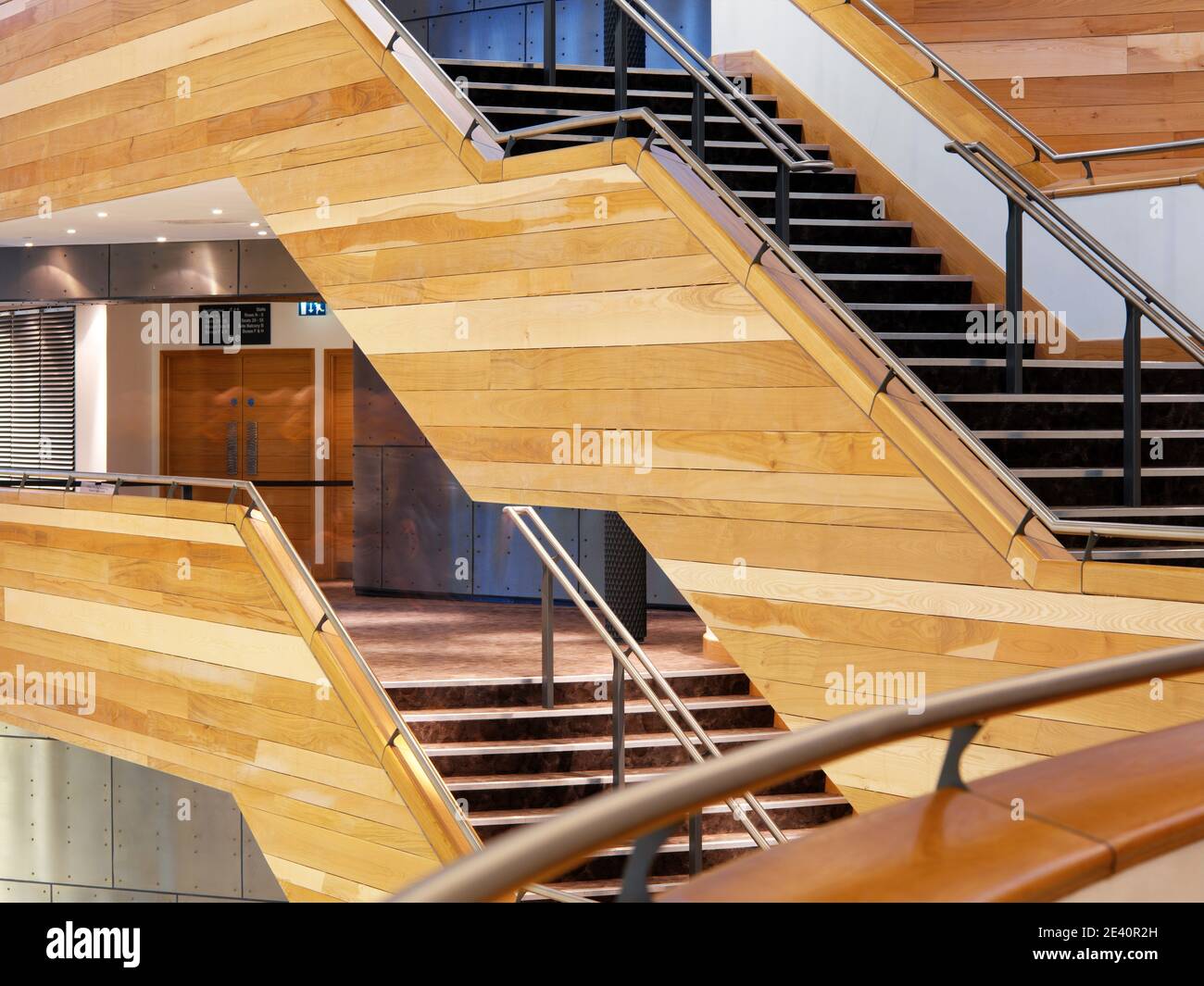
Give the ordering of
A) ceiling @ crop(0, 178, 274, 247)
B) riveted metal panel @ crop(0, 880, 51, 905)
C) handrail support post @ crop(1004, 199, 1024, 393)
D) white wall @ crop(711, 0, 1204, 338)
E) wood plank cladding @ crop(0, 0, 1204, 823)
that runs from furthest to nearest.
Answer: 1. riveted metal panel @ crop(0, 880, 51, 905)
2. ceiling @ crop(0, 178, 274, 247)
3. white wall @ crop(711, 0, 1204, 338)
4. handrail support post @ crop(1004, 199, 1024, 393)
5. wood plank cladding @ crop(0, 0, 1204, 823)

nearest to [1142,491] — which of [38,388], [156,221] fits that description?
[156,221]

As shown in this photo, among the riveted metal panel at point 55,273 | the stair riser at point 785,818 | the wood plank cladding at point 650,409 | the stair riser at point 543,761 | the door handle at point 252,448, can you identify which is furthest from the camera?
the door handle at point 252,448

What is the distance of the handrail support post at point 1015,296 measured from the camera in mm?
4797

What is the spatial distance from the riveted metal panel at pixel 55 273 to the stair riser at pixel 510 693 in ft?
16.3

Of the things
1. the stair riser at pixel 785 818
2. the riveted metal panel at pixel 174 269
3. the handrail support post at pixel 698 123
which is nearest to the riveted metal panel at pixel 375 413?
the riveted metal panel at pixel 174 269

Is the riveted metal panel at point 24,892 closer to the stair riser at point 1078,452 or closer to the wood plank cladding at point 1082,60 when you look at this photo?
the stair riser at point 1078,452

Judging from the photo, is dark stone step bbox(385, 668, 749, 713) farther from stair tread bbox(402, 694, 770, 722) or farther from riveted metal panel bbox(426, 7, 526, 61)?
riveted metal panel bbox(426, 7, 526, 61)

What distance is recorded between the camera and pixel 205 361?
1217 centimetres

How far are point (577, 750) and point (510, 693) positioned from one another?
1.81 ft

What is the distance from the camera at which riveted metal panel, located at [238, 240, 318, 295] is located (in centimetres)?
916

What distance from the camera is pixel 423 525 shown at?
392 inches

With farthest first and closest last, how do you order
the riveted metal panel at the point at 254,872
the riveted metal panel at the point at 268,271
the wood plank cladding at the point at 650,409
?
the riveted metal panel at the point at 268,271
the riveted metal panel at the point at 254,872
the wood plank cladding at the point at 650,409

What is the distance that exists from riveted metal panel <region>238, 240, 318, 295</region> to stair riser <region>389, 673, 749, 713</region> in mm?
3766

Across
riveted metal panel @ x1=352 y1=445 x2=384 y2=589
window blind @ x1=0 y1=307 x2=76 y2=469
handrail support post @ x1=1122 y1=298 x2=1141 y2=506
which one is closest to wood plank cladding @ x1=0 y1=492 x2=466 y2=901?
handrail support post @ x1=1122 y1=298 x2=1141 y2=506
